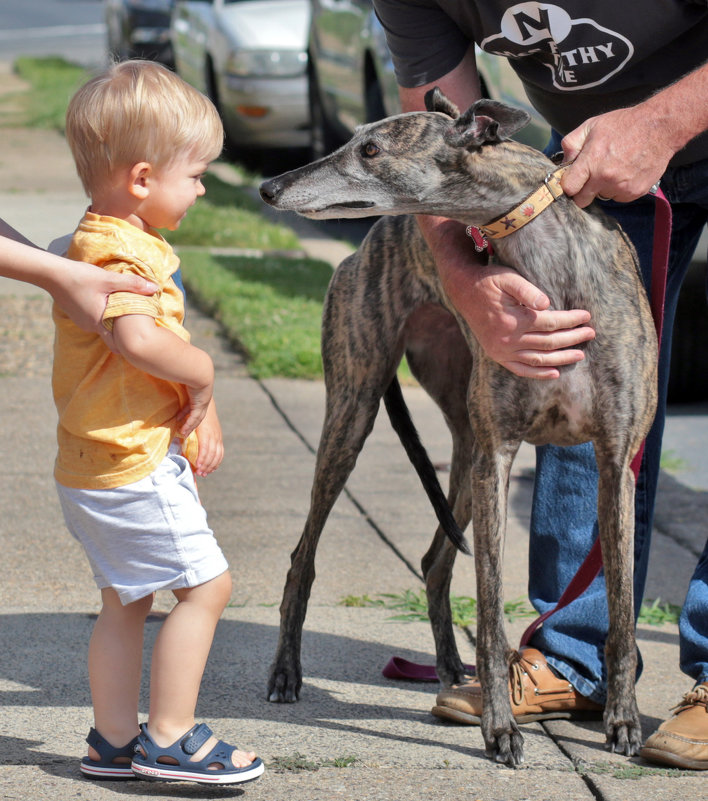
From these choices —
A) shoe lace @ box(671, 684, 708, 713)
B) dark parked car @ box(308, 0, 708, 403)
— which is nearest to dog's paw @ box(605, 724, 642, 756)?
shoe lace @ box(671, 684, 708, 713)

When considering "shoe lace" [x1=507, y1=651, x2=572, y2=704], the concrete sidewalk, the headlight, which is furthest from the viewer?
the headlight

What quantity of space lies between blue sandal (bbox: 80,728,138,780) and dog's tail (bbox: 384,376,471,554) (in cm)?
111

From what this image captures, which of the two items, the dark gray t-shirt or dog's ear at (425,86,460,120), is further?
dog's ear at (425,86,460,120)

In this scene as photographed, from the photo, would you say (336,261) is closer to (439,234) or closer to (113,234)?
(439,234)

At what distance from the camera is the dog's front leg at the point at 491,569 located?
3.17m

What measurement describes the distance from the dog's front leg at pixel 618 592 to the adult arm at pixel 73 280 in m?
1.28

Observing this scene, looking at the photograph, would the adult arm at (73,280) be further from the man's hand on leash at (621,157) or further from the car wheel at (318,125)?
the car wheel at (318,125)

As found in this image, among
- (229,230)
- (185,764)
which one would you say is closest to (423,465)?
(185,764)

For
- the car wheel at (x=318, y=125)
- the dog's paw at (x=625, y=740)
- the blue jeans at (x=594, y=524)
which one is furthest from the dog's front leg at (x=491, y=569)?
the car wheel at (x=318, y=125)

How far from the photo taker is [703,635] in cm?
340

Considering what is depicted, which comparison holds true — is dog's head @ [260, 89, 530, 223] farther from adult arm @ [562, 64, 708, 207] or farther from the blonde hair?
the blonde hair

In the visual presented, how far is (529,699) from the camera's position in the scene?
342 cm

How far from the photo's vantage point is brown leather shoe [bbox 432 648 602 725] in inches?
132

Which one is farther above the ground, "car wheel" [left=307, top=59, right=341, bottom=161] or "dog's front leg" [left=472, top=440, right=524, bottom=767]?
"dog's front leg" [left=472, top=440, right=524, bottom=767]
